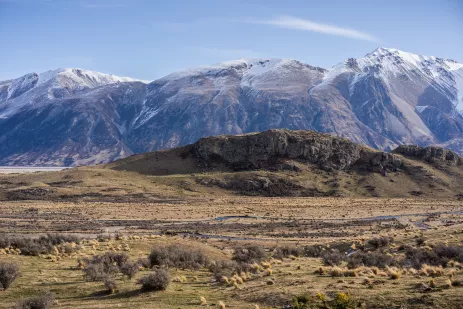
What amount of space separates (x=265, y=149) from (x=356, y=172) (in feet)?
98.5

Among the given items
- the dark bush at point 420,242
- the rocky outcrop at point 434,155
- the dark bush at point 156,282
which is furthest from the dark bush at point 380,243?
the rocky outcrop at point 434,155

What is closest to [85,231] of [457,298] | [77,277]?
[77,277]

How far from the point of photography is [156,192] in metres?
144

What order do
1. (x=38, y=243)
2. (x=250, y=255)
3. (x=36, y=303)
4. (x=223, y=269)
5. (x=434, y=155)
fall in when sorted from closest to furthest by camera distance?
(x=36, y=303), (x=223, y=269), (x=250, y=255), (x=38, y=243), (x=434, y=155)

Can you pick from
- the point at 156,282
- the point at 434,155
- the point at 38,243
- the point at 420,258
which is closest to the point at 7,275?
the point at 156,282

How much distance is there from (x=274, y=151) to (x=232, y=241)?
109m

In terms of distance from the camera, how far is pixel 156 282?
2958 cm

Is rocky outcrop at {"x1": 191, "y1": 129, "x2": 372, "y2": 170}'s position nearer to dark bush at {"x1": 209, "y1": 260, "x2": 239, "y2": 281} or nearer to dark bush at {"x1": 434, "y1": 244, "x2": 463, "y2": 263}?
dark bush at {"x1": 434, "y1": 244, "x2": 463, "y2": 263}

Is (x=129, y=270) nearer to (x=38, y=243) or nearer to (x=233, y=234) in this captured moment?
(x=38, y=243)

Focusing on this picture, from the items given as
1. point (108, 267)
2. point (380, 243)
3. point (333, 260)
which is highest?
point (333, 260)

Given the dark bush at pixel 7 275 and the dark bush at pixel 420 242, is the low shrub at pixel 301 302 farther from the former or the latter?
the dark bush at pixel 420 242

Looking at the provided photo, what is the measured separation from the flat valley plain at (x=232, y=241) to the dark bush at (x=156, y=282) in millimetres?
475

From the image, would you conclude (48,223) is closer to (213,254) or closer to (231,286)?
(213,254)

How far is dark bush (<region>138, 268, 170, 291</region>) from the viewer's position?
29.6 metres
